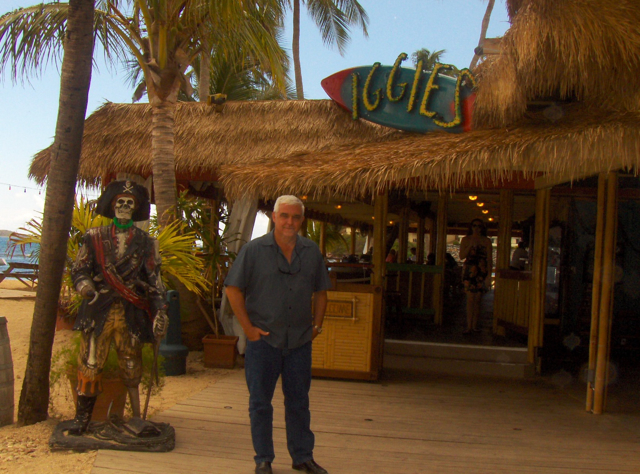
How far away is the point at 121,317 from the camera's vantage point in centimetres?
382

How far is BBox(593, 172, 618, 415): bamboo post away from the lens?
16.4ft

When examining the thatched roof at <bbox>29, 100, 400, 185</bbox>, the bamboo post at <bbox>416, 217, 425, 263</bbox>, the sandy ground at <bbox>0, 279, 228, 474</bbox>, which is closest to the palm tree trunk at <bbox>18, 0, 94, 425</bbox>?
the sandy ground at <bbox>0, 279, 228, 474</bbox>

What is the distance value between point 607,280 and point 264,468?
11.0 feet

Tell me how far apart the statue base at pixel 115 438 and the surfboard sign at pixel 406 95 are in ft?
15.7

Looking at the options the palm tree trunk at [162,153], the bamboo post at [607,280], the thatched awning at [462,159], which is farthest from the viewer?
the palm tree trunk at [162,153]

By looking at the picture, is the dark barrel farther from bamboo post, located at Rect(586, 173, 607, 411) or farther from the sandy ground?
bamboo post, located at Rect(586, 173, 607, 411)

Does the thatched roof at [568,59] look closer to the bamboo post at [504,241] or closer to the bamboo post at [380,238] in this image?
the bamboo post at [380,238]

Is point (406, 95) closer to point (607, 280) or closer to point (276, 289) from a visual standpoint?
point (607, 280)

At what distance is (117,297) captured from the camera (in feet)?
12.5

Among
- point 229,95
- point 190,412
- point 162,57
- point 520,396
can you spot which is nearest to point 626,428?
point 520,396

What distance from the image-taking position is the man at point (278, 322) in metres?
3.26

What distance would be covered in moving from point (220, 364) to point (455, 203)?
5.70 metres

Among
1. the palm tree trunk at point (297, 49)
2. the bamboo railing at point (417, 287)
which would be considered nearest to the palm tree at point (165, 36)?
the bamboo railing at point (417, 287)

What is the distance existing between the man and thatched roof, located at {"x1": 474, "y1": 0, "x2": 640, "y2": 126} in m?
3.42
